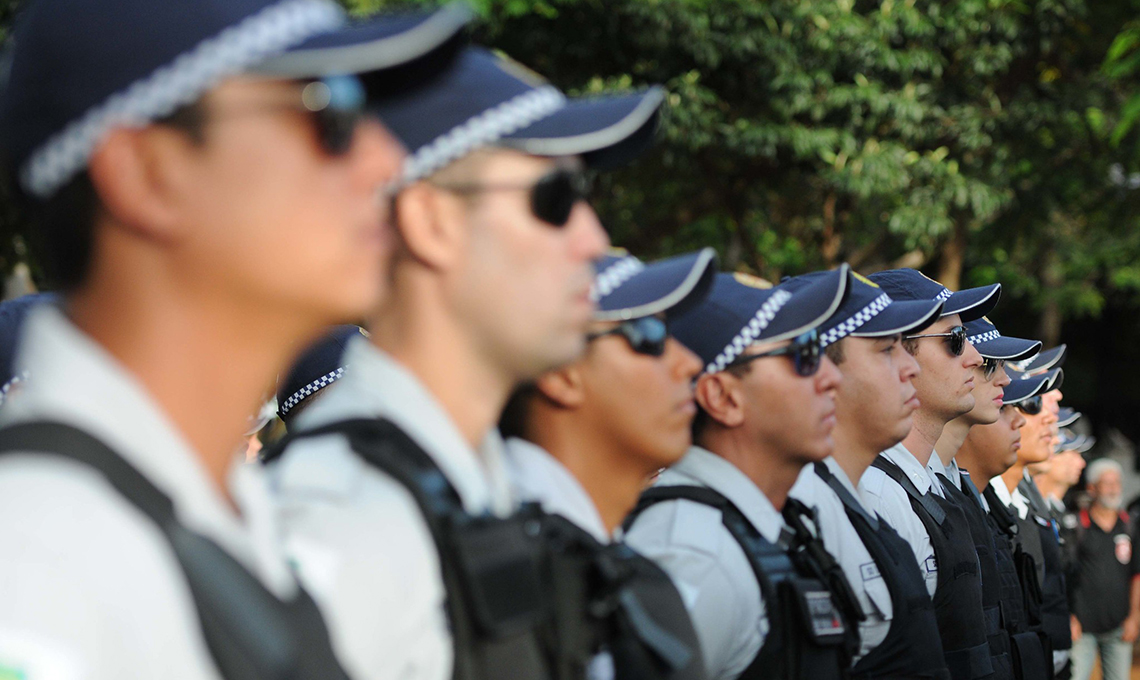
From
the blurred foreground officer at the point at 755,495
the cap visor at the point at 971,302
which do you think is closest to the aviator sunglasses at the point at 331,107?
the blurred foreground officer at the point at 755,495

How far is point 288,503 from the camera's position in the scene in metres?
2.00

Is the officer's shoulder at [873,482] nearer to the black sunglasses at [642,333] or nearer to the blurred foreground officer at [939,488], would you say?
the blurred foreground officer at [939,488]

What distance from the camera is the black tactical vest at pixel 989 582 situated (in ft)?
23.0

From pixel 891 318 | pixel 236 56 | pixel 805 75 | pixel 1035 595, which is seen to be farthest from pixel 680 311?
pixel 805 75

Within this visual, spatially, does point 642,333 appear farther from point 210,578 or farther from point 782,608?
point 210,578

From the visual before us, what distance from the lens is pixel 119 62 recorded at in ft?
5.08

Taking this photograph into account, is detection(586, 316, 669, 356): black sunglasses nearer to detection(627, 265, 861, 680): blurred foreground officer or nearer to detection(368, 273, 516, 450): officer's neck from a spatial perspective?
detection(627, 265, 861, 680): blurred foreground officer

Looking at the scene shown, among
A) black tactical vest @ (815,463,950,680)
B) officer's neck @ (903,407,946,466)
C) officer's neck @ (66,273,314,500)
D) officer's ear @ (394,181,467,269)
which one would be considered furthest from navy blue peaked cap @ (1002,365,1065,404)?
officer's neck @ (66,273,314,500)

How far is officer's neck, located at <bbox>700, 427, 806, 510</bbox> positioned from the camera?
4.18 meters

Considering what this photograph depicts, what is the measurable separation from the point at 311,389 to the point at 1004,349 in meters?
4.24

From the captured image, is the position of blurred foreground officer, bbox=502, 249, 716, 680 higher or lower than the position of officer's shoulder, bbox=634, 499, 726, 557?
higher

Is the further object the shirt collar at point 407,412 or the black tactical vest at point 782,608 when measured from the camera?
the black tactical vest at point 782,608

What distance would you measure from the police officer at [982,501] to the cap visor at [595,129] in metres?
4.73

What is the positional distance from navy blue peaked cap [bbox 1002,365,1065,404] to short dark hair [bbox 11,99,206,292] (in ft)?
24.2
